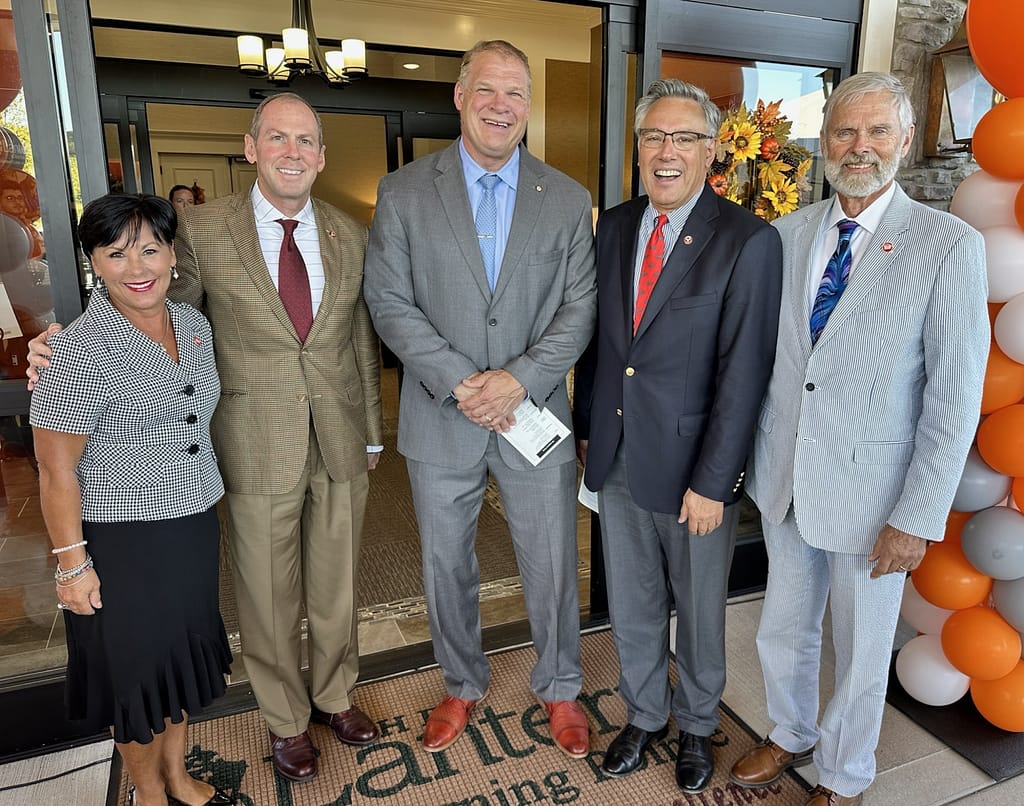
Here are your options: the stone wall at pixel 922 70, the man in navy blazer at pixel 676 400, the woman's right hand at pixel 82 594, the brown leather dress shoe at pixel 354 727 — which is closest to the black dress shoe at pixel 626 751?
the man in navy blazer at pixel 676 400

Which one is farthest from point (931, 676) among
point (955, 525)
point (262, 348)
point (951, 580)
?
point (262, 348)

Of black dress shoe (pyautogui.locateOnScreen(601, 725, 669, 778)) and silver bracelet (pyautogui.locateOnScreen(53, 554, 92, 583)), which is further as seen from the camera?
black dress shoe (pyautogui.locateOnScreen(601, 725, 669, 778))

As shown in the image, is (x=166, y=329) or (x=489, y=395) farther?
(x=489, y=395)

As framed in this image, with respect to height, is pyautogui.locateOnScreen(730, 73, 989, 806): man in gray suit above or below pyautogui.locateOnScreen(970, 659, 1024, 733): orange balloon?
above

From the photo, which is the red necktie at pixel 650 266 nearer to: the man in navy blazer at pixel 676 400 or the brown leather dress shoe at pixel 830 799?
the man in navy blazer at pixel 676 400

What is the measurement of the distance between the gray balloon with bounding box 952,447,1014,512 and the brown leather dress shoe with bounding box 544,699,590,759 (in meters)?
1.35

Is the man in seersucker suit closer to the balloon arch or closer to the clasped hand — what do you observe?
the clasped hand

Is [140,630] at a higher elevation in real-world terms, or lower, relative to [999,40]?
lower

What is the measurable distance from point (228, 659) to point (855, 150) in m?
2.02

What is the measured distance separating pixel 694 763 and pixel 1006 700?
1003 millimetres

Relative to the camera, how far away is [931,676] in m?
2.43

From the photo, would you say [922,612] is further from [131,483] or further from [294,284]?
[131,483]

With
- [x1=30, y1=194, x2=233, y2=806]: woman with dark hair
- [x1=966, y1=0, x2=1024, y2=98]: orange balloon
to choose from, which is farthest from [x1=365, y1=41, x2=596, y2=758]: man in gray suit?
[x1=966, y1=0, x2=1024, y2=98]: orange balloon

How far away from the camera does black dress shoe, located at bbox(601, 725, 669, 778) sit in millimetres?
2205
